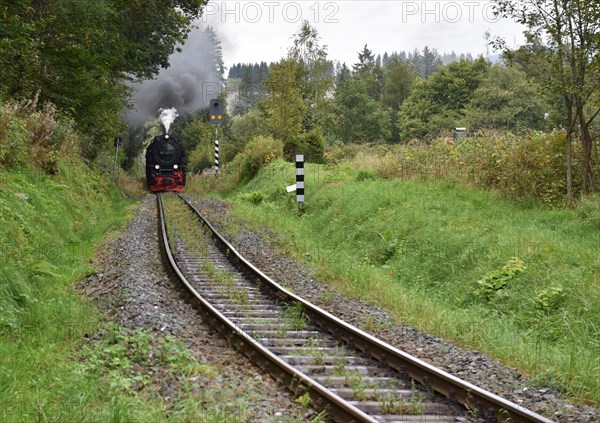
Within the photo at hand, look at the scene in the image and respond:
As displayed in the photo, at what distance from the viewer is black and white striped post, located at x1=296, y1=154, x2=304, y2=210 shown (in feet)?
52.9

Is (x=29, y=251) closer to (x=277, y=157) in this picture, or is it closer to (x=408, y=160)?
(x=408, y=160)

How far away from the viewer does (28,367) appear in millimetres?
4832

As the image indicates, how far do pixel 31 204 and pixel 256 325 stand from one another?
638 centimetres

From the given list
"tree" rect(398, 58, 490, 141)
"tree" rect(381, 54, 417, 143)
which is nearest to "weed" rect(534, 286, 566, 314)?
"tree" rect(398, 58, 490, 141)

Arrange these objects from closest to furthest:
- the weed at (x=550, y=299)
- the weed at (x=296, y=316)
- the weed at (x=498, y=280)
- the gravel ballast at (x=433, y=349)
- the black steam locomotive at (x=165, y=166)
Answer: the gravel ballast at (x=433, y=349), the weed at (x=296, y=316), the weed at (x=550, y=299), the weed at (x=498, y=280), the black steam locomotive at (x=165, y=166)

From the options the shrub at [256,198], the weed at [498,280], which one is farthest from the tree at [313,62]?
the weed at [498,280]

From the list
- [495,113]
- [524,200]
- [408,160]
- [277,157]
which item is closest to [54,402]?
[524,200]

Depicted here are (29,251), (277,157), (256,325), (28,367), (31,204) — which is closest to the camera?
(28,367)

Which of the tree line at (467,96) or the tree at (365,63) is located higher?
the tree at (365,63)

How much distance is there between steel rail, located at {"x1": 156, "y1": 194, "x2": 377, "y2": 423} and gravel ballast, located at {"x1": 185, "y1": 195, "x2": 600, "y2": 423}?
1349mm

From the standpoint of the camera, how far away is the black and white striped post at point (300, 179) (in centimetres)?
1611

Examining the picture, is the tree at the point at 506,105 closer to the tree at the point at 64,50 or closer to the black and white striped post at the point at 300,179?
the black and white striped post at the point at 300,179

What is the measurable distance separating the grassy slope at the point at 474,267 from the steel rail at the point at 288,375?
1.99m

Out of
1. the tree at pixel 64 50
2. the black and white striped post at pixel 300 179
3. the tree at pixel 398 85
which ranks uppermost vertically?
the tree at pixel 398 85
